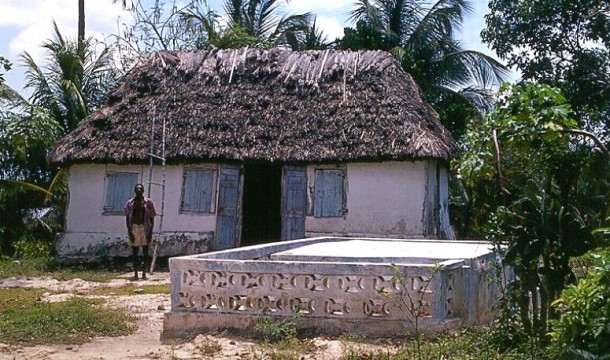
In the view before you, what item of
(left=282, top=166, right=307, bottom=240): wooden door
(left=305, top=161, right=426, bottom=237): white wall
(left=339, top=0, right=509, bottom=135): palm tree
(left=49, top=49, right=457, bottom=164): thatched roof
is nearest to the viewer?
(left=305, top=161, right=426, bottom=237): white wall

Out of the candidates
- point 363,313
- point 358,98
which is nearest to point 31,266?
point 358,98

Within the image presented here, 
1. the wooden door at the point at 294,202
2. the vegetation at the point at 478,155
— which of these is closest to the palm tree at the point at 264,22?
the vegetation at the point at 478,155

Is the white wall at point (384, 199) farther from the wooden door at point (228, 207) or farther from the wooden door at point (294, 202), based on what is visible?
the wooden door at point (228, 207)

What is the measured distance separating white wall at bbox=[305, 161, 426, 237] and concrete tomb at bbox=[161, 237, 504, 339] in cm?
773

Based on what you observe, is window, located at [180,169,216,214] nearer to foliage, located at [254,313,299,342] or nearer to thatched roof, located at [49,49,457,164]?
thatched roof, located at [49,49,457,164]

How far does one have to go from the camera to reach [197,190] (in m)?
17.1

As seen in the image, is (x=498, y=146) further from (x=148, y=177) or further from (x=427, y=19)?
(x=427, y=19)

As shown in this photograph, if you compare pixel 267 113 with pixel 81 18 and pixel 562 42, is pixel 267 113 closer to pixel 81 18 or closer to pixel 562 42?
pixel 562 42

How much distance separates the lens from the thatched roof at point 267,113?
16344mm

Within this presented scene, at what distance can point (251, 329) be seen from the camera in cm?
770

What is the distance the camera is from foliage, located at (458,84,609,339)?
6492 millimetres

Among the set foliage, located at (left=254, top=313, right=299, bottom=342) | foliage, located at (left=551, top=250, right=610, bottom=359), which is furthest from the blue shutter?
foliage, located at (left=551, top=250, right=610, bottom=359)

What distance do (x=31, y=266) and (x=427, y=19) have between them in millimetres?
12979

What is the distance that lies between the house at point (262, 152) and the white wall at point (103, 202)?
0.06 ft
